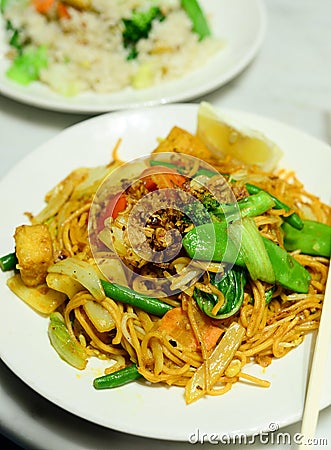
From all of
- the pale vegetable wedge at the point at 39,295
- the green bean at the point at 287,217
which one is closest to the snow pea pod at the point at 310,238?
the green bean at the point at 287,217

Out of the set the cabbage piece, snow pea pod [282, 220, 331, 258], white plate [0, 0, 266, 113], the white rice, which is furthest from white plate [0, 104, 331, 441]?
the white rice

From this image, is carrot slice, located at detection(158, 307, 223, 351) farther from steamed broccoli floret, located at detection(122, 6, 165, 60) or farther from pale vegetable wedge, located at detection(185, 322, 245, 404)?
steamed broccoli floret, located at detection(122, 6, 165, 60)

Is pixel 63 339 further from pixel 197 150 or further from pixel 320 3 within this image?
pixel 320 3

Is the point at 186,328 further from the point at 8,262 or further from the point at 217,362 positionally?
the point at 8,262

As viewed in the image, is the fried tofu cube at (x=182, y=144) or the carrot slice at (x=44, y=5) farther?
the carrot slice at (x=44, y=5)

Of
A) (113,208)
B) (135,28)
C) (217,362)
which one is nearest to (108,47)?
(135,28)

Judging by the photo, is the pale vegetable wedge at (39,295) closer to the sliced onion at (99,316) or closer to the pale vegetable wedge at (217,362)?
the sliced onion at (99,316)
